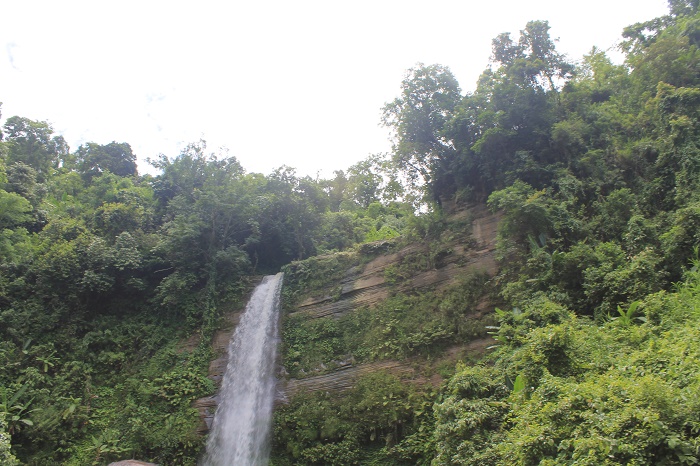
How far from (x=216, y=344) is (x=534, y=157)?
1333 cm

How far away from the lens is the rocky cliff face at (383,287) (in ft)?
43.6

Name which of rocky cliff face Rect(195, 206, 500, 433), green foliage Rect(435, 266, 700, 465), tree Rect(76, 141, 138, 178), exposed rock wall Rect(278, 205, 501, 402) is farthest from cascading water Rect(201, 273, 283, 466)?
tree Rect(76, 141, 138, 178)

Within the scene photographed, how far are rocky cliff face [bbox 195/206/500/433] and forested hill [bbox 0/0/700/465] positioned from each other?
0.29 m

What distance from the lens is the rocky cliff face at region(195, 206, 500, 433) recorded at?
43.6 ft

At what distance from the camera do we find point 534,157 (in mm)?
15352

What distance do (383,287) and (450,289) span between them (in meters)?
2.58

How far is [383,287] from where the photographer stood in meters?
15.3

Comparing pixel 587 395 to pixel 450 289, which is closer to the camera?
pixel 587 395

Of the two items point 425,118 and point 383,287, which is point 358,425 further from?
point 425,118

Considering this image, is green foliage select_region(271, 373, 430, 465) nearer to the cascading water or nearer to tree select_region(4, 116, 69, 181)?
the cascading water

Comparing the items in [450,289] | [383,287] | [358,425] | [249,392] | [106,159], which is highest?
[106,159]

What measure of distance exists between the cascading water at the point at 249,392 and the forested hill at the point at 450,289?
2.20 ft

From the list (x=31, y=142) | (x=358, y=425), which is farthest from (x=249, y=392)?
(x=31, y=142)

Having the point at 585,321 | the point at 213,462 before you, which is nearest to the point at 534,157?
the point at 585,321
